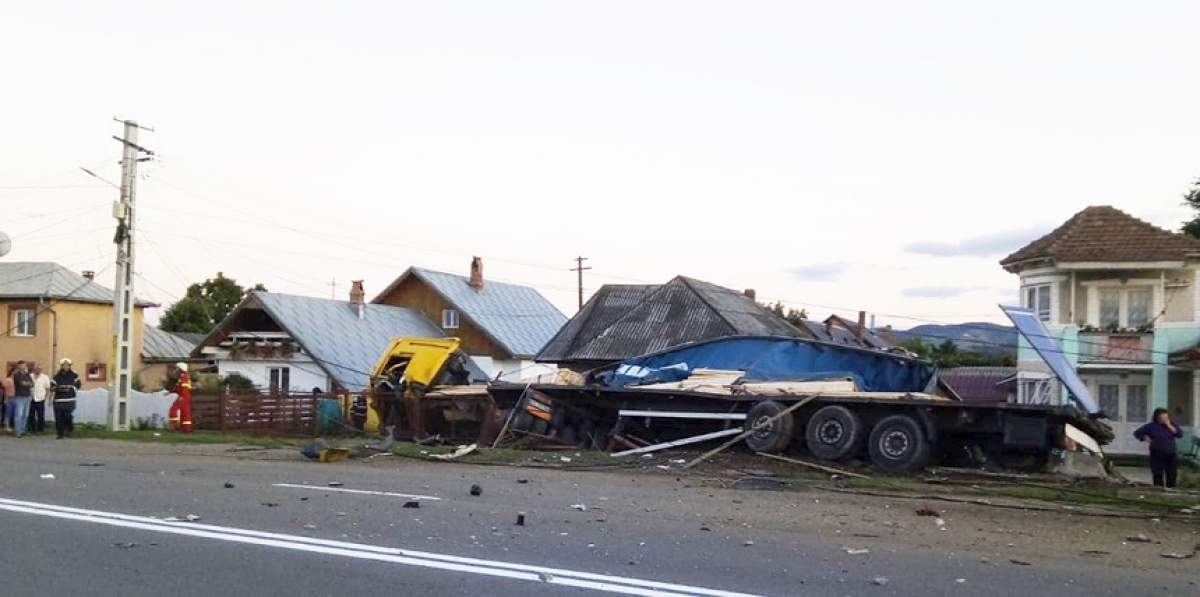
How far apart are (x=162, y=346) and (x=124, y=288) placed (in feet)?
107

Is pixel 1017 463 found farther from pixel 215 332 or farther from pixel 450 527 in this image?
pixel 215 332

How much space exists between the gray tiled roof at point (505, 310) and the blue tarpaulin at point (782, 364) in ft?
99.8

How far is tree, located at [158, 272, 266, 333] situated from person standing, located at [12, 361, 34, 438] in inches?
2097

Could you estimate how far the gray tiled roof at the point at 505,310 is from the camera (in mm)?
52344

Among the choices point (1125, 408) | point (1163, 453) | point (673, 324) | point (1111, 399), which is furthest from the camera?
point (673, 324)

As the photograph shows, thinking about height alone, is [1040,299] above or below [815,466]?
above

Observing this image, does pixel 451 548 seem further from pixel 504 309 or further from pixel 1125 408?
pixel 504 309

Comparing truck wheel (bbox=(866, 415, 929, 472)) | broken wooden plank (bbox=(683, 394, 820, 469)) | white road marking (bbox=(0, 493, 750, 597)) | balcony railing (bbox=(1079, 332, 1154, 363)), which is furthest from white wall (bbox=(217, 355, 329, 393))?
white road marking (bbox=(0, 493, 750, 597))

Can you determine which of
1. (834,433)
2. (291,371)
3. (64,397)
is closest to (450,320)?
(291,371)

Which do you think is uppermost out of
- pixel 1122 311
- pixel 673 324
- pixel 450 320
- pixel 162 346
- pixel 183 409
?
pixel 1122 311

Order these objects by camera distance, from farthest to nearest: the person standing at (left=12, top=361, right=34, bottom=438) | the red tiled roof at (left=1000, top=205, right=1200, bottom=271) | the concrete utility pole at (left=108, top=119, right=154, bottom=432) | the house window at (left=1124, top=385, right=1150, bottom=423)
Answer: the house window at (left=1124, top=385, right=1150, bottom=423) → the red tiled roof at (left=1000, top=205, right=1200, bottom=271) → the concrete utility pole at (left=108, top=119, right=154, bottom=432) → the person standing at (left=12, top=361, right=34, bottom=438)

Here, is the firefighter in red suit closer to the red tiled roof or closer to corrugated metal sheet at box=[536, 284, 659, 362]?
corrugated metal sheet at box=[536, 284, 659, 362]

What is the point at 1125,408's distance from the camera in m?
31.6

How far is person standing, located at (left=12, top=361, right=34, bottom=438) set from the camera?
24.3 meters
